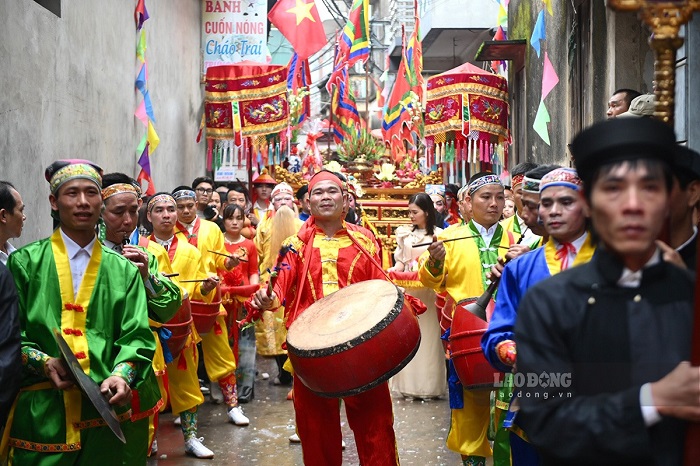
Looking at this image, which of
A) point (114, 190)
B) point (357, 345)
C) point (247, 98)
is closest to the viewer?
point (357, 345)

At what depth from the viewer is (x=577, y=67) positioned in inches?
384

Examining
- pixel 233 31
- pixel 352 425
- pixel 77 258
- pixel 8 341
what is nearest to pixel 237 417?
pixel 352 425

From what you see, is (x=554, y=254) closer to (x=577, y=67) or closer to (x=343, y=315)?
(x=343, y=315)

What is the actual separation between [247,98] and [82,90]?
5.34 metres

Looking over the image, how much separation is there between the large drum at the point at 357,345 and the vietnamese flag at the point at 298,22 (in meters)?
10.5

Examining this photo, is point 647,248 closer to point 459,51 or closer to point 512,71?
point 512,71

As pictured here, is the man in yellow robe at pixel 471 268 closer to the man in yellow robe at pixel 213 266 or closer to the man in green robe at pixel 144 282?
the man in green robe at pixel 144 282

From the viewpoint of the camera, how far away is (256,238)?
10.6 metres

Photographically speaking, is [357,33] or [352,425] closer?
[352,425]

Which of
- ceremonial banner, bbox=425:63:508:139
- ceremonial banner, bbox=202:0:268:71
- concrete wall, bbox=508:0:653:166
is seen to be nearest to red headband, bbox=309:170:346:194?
concrete wall, bbox=508:0:653:166

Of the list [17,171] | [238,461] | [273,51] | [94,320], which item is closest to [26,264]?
[94,320]

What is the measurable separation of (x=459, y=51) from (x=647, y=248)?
2217 centimetres

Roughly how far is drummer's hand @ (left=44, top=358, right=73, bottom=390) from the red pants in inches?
76.9

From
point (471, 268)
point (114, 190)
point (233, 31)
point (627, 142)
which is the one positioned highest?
point (233, 31)
